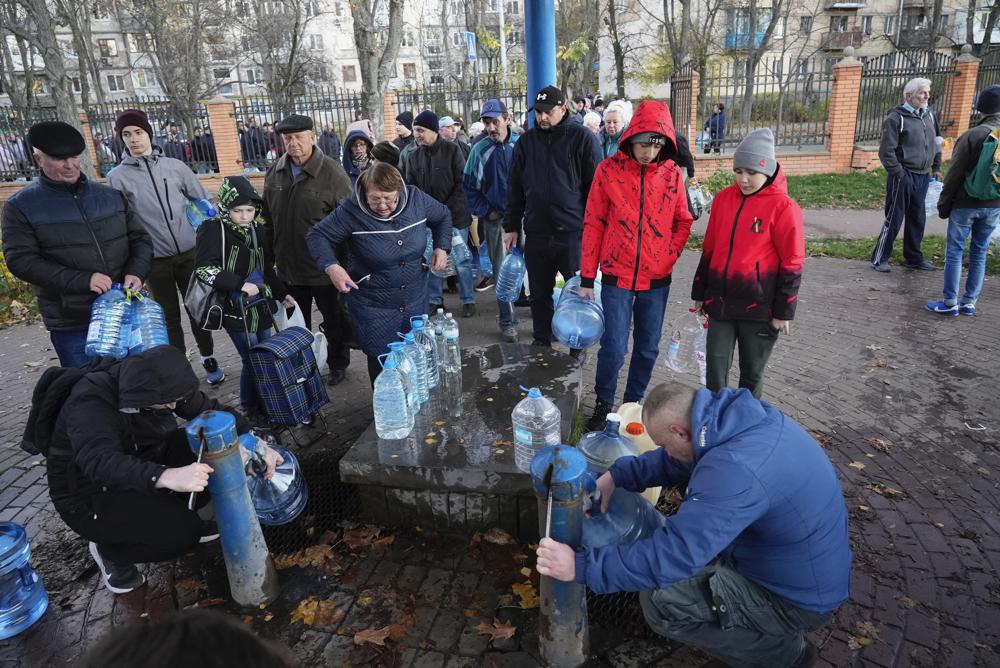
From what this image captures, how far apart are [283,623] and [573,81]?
4205 cm

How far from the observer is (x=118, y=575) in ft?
10.6

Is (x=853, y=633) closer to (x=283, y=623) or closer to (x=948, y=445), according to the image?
(x=948, y=445)

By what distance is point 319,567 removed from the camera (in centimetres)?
332

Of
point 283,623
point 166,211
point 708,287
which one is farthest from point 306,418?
point 708,287

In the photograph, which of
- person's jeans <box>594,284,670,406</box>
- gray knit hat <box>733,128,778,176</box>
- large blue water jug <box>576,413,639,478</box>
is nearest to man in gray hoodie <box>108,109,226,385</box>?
person's jeans <box>594,284,670,406</box>

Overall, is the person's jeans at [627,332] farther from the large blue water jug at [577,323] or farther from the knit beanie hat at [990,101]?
the knit beanie hat at [990,101]

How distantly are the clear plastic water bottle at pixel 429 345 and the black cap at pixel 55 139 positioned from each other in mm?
2458

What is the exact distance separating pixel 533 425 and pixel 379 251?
1609 mm

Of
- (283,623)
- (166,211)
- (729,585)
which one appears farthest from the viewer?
(166,211)

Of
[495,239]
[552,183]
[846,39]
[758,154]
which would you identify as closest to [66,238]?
[552,183]

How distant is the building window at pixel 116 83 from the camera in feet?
165

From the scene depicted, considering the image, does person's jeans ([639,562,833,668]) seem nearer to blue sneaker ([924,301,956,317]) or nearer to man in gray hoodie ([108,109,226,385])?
man in gray hoodie ([108,109,226,385])

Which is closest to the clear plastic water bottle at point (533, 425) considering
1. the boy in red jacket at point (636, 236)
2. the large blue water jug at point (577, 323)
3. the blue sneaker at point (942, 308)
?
the boy in red jacket at point (636, 236)

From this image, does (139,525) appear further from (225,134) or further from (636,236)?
(225,134)
